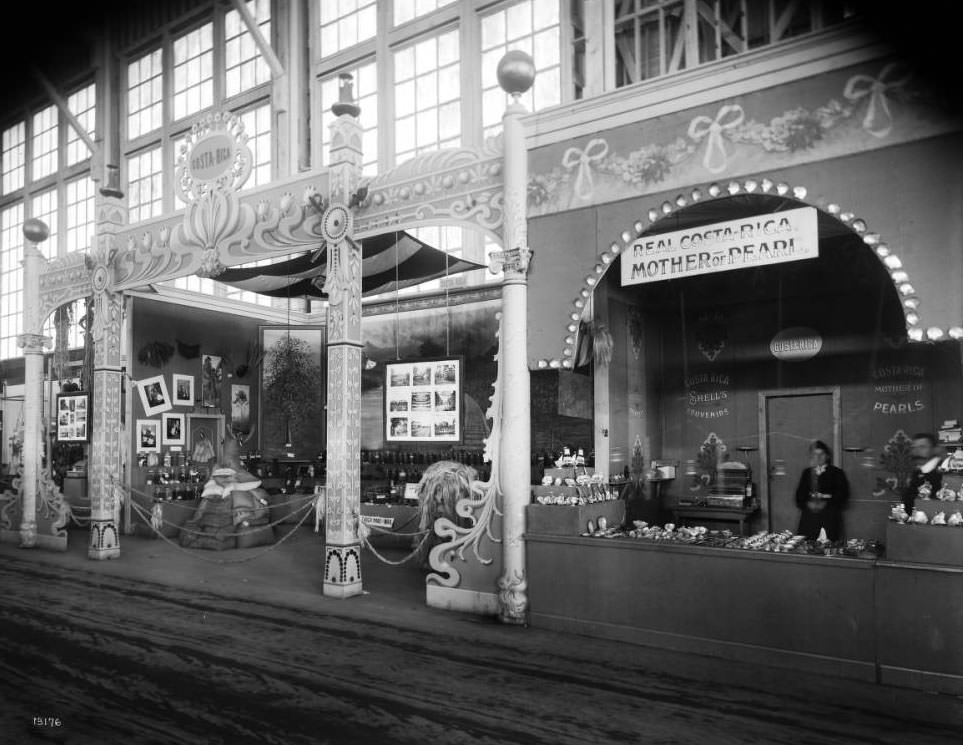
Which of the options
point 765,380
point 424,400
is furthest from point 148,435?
point 765,380

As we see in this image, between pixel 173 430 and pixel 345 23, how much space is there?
8.62 metres

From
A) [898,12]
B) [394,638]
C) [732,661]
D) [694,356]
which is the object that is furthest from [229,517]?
[898,12]

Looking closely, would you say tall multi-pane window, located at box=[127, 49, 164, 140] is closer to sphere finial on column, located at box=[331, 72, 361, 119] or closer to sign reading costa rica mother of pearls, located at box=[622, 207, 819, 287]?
sphere finial on column, located at box=[331, 72, 361, 119]

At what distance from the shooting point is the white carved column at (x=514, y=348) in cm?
684

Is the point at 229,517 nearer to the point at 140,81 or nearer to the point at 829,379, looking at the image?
the point at 829,379

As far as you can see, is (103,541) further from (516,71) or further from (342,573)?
(516,71)

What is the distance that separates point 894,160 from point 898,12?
4193 millimetres

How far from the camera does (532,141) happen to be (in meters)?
7.12

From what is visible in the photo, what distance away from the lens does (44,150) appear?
1941 cm

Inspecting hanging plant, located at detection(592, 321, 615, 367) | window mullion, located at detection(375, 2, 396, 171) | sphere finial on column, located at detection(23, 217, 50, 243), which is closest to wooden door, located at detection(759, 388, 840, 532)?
hanging plant, located at detection(592, 321, 615, 367)

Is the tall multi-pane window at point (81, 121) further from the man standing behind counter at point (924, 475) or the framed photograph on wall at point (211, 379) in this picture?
the man standing behind counter at point (924, 475)

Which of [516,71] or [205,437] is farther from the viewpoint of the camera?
[205,437]

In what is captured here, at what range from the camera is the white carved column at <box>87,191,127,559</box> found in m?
10.5

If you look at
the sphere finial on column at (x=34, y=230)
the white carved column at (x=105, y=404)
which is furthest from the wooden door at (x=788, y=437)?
the sphere finial on column at (x=34, y=230)
